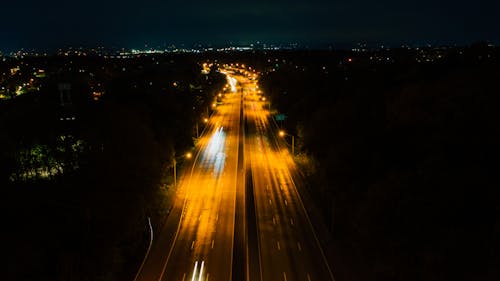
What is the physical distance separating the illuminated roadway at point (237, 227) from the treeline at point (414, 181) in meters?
2.17

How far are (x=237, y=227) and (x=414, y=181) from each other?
1234cm

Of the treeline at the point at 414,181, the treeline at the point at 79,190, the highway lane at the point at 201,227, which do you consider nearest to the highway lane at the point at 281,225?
the treeline at the point at 414,181

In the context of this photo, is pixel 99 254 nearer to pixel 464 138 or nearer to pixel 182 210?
pixel 182 210

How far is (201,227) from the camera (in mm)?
28484

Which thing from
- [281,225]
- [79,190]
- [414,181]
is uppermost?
[414,181]

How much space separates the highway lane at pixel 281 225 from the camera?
900 inches

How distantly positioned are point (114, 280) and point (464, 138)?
19268 mm

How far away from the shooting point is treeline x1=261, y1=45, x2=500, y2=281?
17281mm

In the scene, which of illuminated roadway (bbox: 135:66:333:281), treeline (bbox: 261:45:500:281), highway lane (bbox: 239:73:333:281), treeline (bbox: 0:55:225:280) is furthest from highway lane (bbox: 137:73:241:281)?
treeline (bbox: 261:45:500:281)

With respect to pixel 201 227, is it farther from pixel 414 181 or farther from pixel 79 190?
pixel 414 181

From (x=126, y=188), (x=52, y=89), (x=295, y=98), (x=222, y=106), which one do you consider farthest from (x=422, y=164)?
(x=222, y=106)

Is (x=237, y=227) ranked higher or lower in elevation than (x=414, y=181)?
lower

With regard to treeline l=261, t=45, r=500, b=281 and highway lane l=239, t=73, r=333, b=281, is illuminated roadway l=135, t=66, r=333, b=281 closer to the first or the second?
highway lane l=239, t=73, r=333, b=281

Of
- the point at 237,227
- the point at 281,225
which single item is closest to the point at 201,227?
the point at 237,227
